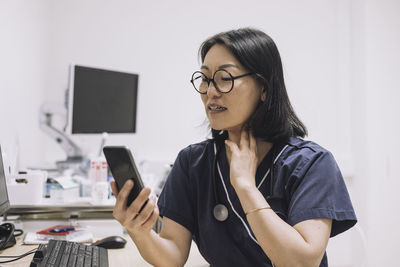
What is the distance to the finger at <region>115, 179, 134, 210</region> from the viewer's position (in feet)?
2.67

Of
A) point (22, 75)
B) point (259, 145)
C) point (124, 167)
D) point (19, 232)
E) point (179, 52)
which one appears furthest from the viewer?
point (179, 52)

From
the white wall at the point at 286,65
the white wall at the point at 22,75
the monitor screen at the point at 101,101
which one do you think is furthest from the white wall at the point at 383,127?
the white wall at the point at 22,75

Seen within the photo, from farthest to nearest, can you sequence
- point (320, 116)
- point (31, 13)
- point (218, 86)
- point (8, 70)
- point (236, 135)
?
point (320, 116) → point (31, 13) → point (8, 70) → point (236, 135) → point (218, 86)

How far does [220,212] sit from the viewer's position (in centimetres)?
104

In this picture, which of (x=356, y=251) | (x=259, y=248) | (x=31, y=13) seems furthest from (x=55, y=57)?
(x=356, y=251)

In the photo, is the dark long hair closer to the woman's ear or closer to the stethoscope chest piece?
the woman's ear

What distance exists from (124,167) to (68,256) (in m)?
0.39

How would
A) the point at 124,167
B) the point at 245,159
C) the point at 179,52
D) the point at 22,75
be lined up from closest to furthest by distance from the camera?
1. the point at 124,167
2. the point at 245,159
3. the point at 22,75
4. the point at 179,52

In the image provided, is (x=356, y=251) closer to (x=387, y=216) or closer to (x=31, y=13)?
(x=387, y=216)

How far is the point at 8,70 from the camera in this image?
1805 mm

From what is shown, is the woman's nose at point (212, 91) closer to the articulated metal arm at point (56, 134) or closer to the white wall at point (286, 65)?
the articulated metal arm at point (56, 134)

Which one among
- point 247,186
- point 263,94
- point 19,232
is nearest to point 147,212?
point 247,186

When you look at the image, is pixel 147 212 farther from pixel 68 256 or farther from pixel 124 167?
pixel 68 256

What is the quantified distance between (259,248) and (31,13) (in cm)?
193
